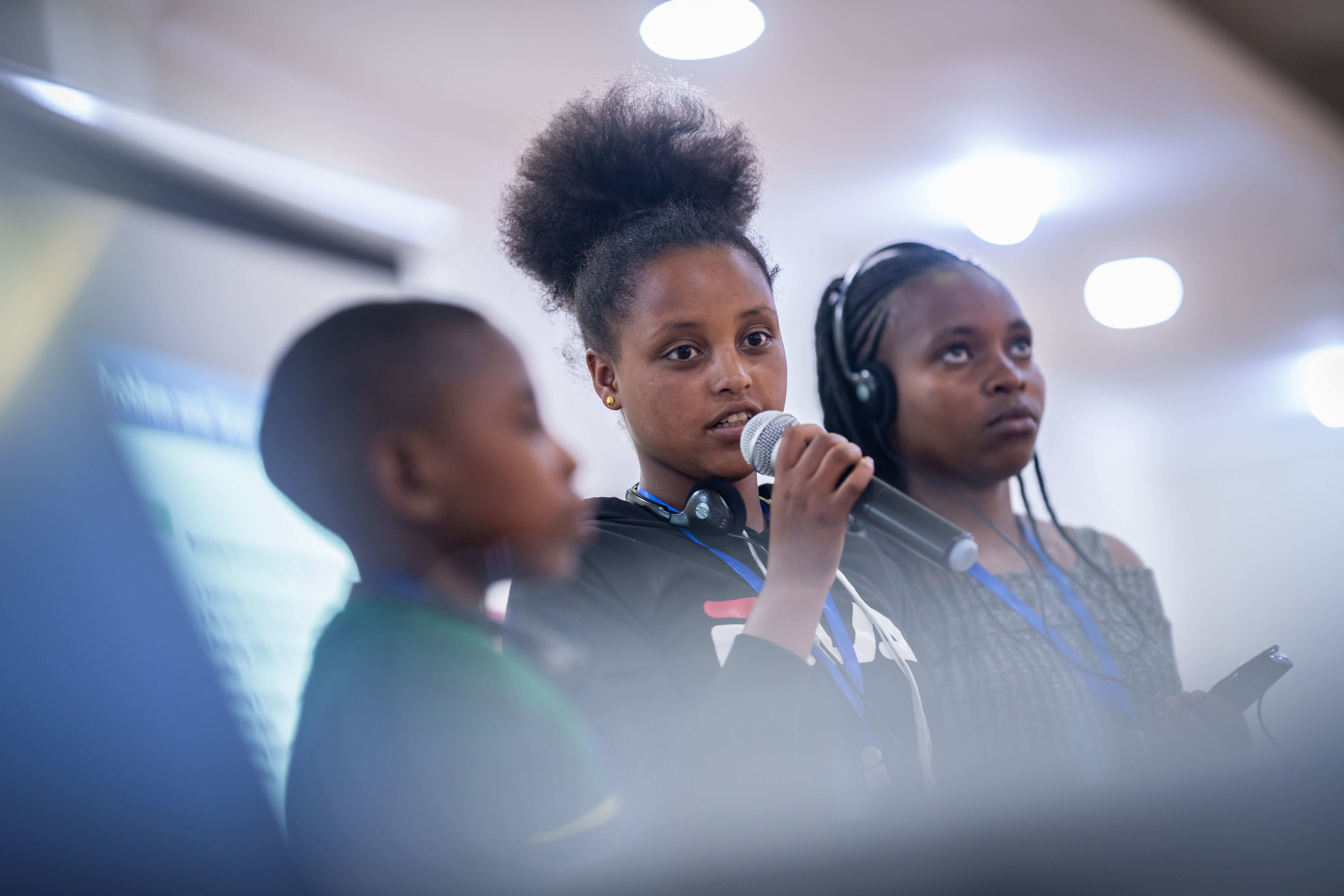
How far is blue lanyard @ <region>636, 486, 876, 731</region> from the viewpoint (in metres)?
0.60

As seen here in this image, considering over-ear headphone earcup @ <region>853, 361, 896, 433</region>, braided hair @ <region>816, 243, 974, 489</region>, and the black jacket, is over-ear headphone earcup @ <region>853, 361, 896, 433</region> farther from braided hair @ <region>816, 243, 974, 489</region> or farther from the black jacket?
the black jacket

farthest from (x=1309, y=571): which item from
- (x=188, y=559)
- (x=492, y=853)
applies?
(x=188, y=559)

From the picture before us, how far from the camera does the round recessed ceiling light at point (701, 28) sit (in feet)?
2.36

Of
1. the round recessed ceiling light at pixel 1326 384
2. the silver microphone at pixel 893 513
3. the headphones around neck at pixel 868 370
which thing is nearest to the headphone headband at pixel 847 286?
Answer: the headphones around neck at pixel 868 370

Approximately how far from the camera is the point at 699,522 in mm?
644

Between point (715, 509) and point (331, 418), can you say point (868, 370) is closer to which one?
point (715, 509)

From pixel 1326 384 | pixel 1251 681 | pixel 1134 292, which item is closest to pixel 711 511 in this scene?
pixel 1251 681

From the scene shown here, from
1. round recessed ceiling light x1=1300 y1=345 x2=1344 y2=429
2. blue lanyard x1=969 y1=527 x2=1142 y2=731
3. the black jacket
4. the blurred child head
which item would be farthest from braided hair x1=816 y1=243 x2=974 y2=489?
round recessed ceiling light x1=1300 y1=345 x2=1344 y2=429

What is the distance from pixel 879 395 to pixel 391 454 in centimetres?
50

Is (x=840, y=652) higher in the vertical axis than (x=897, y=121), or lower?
lower

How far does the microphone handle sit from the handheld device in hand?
1.22 feet

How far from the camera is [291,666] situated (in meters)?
0.44

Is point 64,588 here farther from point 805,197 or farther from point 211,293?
point 805,197

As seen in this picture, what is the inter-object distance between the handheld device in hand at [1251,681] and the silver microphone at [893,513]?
1.18 feet
